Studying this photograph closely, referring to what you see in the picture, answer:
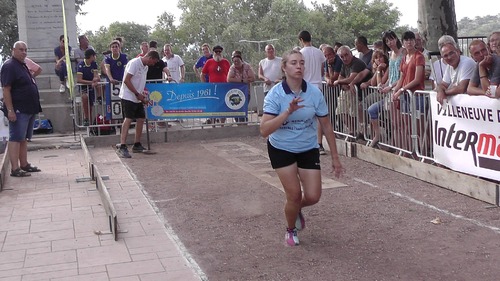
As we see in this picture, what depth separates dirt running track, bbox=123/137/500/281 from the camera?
566 centimetres

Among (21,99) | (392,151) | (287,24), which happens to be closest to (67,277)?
(21,99)

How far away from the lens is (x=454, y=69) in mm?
8766

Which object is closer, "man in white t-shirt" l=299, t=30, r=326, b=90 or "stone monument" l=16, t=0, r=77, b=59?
"man in white t-shirt" l=299, t=30, r=326, b=90

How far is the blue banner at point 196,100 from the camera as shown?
47.9 ft

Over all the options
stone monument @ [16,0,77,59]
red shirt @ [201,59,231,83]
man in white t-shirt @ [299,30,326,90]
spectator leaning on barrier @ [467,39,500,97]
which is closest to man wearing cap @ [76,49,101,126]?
red shirt @ [201,59,231,83]

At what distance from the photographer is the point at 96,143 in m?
14.4

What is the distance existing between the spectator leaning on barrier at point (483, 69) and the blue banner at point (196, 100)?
7.42m

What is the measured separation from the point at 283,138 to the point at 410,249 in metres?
1.54

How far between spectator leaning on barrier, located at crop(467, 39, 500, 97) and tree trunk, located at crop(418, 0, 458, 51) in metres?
5.76

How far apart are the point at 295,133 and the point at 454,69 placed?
11.7ft

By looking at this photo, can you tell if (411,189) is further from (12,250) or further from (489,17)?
(489,17)

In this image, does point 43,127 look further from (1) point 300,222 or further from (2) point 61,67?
(1) point 300,222

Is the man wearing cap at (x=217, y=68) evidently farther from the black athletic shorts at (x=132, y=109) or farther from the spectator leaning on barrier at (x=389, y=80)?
the spectator leaning on barrier at (x=389, y=80)

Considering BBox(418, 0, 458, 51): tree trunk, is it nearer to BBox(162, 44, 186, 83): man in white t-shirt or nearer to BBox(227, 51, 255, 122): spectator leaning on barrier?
A: BBox(227, 51, 255, 122): spectator leaning on barrier
